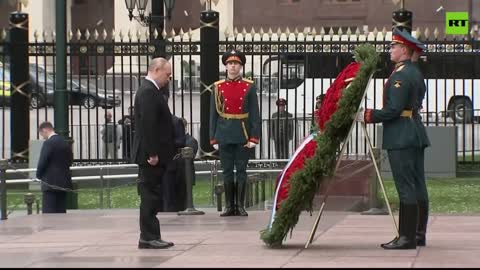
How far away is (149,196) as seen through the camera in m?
11.1

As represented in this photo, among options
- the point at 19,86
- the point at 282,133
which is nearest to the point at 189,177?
the point at 19,86

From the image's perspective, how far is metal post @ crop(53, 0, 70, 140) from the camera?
17.8 m

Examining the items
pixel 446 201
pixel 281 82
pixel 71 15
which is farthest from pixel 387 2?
pixel 446 201

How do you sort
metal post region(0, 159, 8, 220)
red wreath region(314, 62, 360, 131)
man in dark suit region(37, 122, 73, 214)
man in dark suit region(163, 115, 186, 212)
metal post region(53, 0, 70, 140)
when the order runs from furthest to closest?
metal post region(53, 0, 70, 140) → man in dark suit region(37, 122, 73, 214) → man in dark suit region(163, 115, 186, 212) → metal post region(0, 159, 8, 220) → red wreath region(314, 62, 360, 131)

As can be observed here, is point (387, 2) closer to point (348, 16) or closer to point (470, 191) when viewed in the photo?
point (348, 16)

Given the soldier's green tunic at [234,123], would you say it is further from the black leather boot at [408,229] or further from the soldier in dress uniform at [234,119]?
the black leather boot at [408,229]

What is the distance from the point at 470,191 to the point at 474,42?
319 cm

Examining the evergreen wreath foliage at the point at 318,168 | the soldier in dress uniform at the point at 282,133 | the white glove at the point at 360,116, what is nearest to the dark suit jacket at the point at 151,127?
the evergreen wreath foliage at the point at 318,168

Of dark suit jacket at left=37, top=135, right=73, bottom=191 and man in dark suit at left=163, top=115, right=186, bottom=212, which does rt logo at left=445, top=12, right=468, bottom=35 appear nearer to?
man in dark suit at left=163, top=115, right=186, bottom=212

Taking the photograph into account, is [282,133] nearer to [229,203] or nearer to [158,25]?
[158,25]

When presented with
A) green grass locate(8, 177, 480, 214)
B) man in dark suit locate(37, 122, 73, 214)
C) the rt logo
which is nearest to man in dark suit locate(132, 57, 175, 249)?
man in dark suit locate(37, 122, 73, 214)

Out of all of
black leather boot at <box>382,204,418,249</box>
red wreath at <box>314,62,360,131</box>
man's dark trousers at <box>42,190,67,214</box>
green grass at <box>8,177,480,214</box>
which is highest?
red wreath at <box>314,62,360,131</box>

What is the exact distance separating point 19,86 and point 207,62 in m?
3.71

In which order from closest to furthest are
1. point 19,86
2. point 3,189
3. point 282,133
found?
point 3,189, point 19,86, point 282,133
